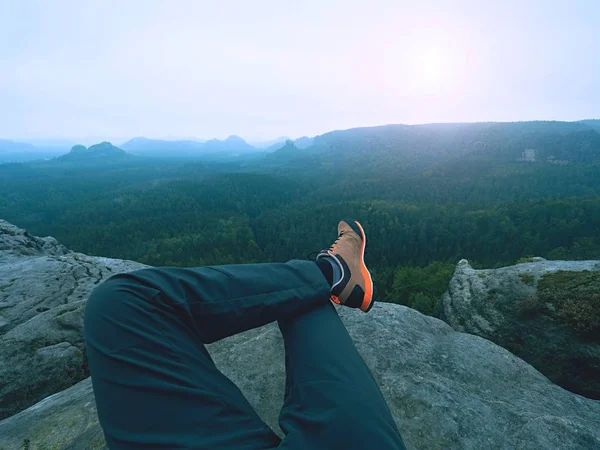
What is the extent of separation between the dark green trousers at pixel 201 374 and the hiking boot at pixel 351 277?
0.78 meters

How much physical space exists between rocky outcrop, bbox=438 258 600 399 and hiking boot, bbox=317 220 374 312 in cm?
479

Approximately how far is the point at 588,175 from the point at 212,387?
134899mm

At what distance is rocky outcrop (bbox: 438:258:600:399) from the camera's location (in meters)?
5.36

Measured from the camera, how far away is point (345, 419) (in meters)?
1.87

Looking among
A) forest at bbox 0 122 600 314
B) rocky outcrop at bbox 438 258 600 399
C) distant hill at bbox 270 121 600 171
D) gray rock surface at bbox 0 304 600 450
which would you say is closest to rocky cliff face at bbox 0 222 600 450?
gray rock surface at bbox 0 304 600 450

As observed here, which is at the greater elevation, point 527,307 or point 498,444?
point 498,444

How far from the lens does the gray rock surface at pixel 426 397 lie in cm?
309

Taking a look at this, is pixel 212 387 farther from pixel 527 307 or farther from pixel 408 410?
pixel 527 307

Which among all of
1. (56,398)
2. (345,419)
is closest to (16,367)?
(56,398)

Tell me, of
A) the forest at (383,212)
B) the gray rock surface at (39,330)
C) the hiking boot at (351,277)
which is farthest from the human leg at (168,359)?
the forest at (383,212)

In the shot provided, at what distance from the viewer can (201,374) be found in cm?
210

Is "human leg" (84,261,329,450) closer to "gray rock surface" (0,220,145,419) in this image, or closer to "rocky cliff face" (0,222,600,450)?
"rocky cliff face" (0,222,600,450)

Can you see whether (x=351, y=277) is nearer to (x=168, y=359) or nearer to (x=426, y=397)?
(x=426, y=397)

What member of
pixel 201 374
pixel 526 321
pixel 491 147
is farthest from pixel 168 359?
pixel 491 147
